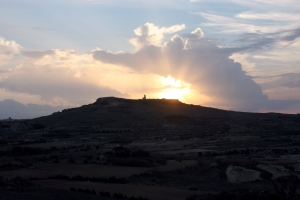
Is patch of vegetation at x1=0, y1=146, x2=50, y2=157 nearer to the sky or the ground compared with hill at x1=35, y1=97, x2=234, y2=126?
nearer to the ground

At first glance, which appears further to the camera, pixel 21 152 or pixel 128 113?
pixel 128 113

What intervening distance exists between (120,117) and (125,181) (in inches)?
3524

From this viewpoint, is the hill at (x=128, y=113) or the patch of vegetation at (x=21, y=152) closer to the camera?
the patch of vegetation at (x=21, y=152)

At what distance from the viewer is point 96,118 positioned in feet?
383

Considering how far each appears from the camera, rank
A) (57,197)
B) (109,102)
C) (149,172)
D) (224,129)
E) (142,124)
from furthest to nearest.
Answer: (109,102) → (142,124) → (224,129) → (149,172) → (57,197)

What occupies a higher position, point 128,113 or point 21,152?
point 128,113

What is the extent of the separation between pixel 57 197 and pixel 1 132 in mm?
84587

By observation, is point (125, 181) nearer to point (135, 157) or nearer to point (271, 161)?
point (135, 157)

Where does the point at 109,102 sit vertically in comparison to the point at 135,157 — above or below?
above

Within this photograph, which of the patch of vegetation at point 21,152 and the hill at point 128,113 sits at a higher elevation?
the hill at point 128,113

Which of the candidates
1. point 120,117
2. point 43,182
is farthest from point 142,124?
point 43,182

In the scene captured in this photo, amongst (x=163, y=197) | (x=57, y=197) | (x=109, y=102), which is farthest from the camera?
(x=109, y=102)

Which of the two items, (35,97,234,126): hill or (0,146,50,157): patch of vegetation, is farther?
(35,97,234,126): hill

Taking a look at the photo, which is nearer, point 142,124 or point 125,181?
point 125,181
